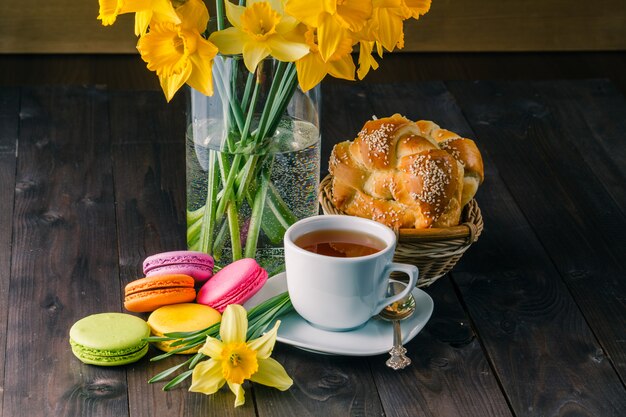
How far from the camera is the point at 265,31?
1.19m

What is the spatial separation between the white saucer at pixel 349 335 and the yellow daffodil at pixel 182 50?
0.31m

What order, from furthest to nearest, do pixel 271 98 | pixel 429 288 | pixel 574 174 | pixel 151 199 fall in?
pixel 574 174, pixel 151 199, pixel 429 288, pixel 271 98

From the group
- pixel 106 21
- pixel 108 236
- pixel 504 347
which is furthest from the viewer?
pixel 108 236

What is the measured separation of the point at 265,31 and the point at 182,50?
0.32ft

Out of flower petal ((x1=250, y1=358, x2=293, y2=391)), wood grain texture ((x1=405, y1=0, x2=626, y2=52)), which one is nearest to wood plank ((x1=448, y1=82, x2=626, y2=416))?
flower petal ((x1=250, y1=358, x2=293, y2=391))

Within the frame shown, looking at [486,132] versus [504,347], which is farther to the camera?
[486,132]

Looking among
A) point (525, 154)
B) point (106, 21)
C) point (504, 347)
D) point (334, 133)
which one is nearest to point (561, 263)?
point (504, 347)

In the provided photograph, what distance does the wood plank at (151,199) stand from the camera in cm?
117

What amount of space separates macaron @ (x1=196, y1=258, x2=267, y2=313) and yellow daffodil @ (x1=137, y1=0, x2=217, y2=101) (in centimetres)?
25

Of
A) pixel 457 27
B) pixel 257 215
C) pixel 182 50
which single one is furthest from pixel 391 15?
pixel 457 27

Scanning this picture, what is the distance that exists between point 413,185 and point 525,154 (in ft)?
1.79

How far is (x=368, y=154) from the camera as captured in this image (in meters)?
1.42

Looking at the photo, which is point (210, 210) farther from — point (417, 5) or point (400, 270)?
point (417, 5)

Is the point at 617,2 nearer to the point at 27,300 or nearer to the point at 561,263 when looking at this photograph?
the point at 561,263
